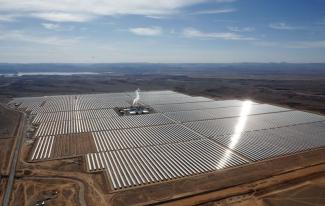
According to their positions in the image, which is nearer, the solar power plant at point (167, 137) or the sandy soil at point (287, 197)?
the sandy soil at point (287, 197)

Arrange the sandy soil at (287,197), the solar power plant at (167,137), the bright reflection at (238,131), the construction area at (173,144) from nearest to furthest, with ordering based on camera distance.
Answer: the sandy soil at (287,197), the construction area at (173,144), the solar power plant at (167,137), the bright reflection at (238,131)

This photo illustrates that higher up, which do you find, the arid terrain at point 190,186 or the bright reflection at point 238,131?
the bright reflection at point 238,131

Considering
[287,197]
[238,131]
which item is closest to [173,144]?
[238,131]

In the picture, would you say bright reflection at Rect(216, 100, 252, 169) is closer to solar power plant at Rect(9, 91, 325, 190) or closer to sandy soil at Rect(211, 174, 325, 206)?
solar power plant at Rect(9, 91, 325, 190)

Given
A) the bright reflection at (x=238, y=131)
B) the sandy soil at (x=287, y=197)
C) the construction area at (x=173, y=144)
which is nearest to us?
the sandy soil at (x=287, y=197)

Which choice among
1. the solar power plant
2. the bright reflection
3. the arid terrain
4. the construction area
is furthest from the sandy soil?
the bright reflection

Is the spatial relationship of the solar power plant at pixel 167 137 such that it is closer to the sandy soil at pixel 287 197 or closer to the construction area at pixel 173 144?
the construction area at pixel 173 144

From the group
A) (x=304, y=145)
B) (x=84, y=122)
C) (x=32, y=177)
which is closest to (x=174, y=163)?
(x=32, y=177)

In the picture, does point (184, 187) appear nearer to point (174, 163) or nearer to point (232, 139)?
point (174, 163)

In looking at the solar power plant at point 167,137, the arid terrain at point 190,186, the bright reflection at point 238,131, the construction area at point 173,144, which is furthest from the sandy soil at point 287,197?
the bright reflection at point 238,131
